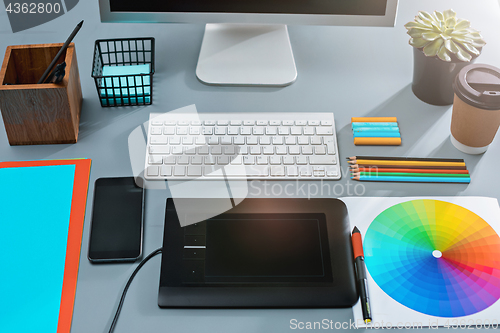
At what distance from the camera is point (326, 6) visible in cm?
96

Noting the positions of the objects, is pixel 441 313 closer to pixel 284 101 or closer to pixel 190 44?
pixel 284 101

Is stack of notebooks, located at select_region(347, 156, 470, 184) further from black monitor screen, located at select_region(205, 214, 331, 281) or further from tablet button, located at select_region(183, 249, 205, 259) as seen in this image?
tablet button, located at select_region(183, 249, 205, 259)

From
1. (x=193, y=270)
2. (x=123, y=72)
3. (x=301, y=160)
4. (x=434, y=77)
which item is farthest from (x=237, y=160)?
(x=434, y=77)

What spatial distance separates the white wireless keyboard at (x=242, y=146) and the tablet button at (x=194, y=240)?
5.0 inches

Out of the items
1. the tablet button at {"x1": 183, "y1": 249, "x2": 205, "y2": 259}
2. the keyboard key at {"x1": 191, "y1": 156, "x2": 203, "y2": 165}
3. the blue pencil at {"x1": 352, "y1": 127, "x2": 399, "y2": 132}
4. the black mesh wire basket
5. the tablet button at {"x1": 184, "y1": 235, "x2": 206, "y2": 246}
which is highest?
the black mesh wire basket

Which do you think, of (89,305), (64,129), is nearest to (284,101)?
(64,129)

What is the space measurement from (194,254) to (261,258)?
112mm

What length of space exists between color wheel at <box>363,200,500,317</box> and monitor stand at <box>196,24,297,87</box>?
0.41m

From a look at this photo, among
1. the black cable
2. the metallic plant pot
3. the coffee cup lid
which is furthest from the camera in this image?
the metallic plant pot

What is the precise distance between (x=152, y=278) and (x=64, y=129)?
14.1 inches

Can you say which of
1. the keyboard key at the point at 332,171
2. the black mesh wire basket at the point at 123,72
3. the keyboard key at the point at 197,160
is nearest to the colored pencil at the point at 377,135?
the keyboard key at the point at 332,171

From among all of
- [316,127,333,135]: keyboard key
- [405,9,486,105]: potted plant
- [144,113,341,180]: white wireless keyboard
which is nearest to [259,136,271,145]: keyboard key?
[144,113,341,180]: white wireless keyboard

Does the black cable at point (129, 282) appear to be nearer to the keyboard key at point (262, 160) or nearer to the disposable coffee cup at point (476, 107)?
the keyboard key at point (262, 160)

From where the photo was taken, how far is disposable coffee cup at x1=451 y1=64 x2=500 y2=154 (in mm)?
832
